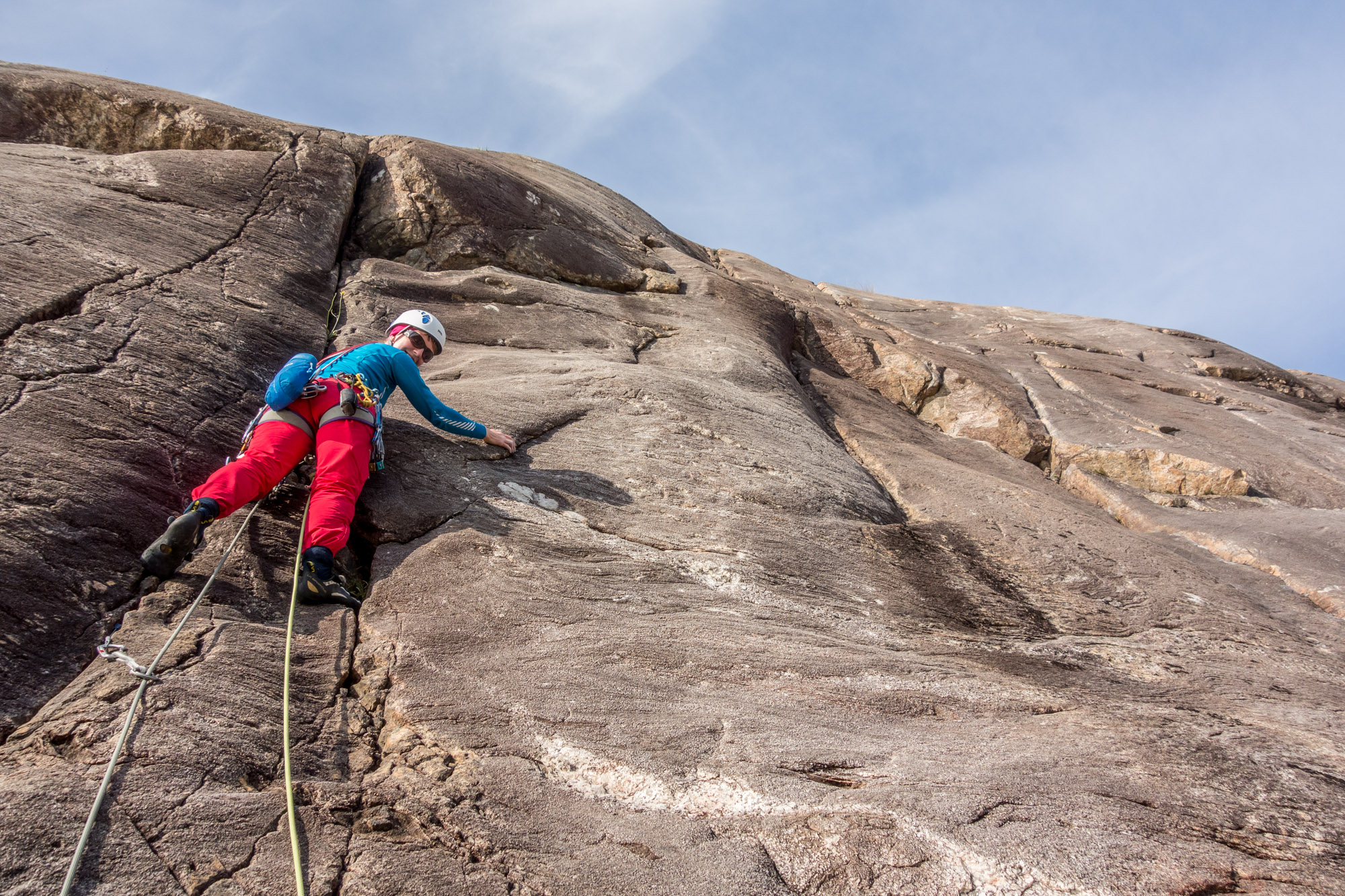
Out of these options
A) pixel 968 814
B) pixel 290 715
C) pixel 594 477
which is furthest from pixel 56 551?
pixel 968 814

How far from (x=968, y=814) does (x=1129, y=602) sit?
3868mm

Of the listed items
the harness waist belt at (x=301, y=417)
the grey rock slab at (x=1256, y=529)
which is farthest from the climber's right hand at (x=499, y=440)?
the grey rock slab at (x=1256, y=529)

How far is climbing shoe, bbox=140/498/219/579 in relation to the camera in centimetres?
418

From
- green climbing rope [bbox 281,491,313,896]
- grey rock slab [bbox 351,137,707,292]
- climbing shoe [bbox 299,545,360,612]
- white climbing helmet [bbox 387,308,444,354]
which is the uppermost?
grey rock slab [bbox 351,137,707,292]

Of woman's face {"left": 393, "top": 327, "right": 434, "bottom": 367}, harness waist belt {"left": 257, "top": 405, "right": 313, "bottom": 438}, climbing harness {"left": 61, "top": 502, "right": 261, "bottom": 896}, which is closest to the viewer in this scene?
climbing harness {"left": 61, "top": 502, "right": 261, "bottom": 896}

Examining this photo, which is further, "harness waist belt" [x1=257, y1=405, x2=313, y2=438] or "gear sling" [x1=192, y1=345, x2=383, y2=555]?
"harness waist belt" [x1=257, y1=405, x2=313, y2=438]

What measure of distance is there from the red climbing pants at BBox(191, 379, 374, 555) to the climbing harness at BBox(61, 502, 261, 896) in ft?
0.89

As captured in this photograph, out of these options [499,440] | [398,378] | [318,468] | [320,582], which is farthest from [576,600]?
[398,378]

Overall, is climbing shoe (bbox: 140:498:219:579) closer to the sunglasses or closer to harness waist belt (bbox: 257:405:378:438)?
harness waist belt (bbox: 257:405:378:438)

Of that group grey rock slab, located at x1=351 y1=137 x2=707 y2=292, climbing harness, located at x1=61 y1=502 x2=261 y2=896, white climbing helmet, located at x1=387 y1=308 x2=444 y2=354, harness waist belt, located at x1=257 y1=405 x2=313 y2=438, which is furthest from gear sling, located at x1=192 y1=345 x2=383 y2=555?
grey rock slab, located at x1=351 y1=137 x2=707 y2=292

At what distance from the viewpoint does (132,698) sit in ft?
11.1

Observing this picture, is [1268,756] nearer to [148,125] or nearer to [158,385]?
[158,385]

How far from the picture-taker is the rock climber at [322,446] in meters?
4.36

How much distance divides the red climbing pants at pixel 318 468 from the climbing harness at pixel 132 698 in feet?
0.89
